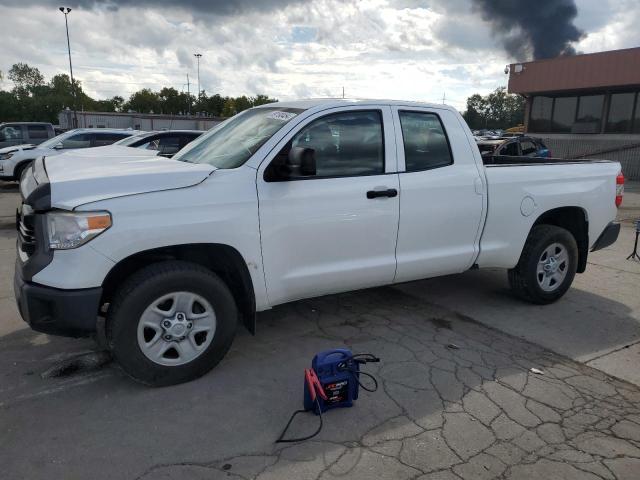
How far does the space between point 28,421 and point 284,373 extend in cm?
159

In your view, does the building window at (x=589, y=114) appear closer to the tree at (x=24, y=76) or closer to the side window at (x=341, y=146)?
the side window at (x=341, y=146)

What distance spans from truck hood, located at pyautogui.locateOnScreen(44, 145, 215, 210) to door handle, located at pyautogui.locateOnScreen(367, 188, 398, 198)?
119cm

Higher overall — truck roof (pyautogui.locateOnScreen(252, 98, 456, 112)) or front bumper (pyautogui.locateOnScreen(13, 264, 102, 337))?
truck roof (pyautogui.locateOnScreen(252, 98, 456, 112))

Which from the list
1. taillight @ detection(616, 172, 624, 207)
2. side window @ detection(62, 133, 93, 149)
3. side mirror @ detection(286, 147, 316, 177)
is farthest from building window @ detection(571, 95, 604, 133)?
side mirror @ detection(286, 147, 316, 177)

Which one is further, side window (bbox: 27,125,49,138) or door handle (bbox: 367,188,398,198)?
side window (bbox: 27,125,49,138)

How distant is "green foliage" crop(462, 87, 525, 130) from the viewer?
102 meters

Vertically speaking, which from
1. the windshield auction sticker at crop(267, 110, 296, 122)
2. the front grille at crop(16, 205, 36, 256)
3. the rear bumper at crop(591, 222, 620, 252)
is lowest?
A: the rear bumper at crop(591, 222, 620, 252)

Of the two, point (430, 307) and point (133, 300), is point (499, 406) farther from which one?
point (133, 300)

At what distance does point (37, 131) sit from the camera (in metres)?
18.4

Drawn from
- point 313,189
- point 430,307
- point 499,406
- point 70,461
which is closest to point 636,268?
point 430,307

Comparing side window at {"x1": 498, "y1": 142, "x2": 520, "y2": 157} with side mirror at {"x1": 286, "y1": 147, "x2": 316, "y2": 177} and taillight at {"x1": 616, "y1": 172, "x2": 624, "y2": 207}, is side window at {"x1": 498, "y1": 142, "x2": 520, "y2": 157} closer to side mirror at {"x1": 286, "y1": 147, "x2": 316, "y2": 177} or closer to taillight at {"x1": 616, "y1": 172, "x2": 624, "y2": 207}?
taillight at {"x1": 616, "y1": 172, "x2": 624, "y2": 207}

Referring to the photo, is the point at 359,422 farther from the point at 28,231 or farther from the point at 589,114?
the point at 589,114

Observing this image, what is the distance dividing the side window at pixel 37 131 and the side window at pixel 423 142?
17.8 meters

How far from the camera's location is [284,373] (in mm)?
3691
